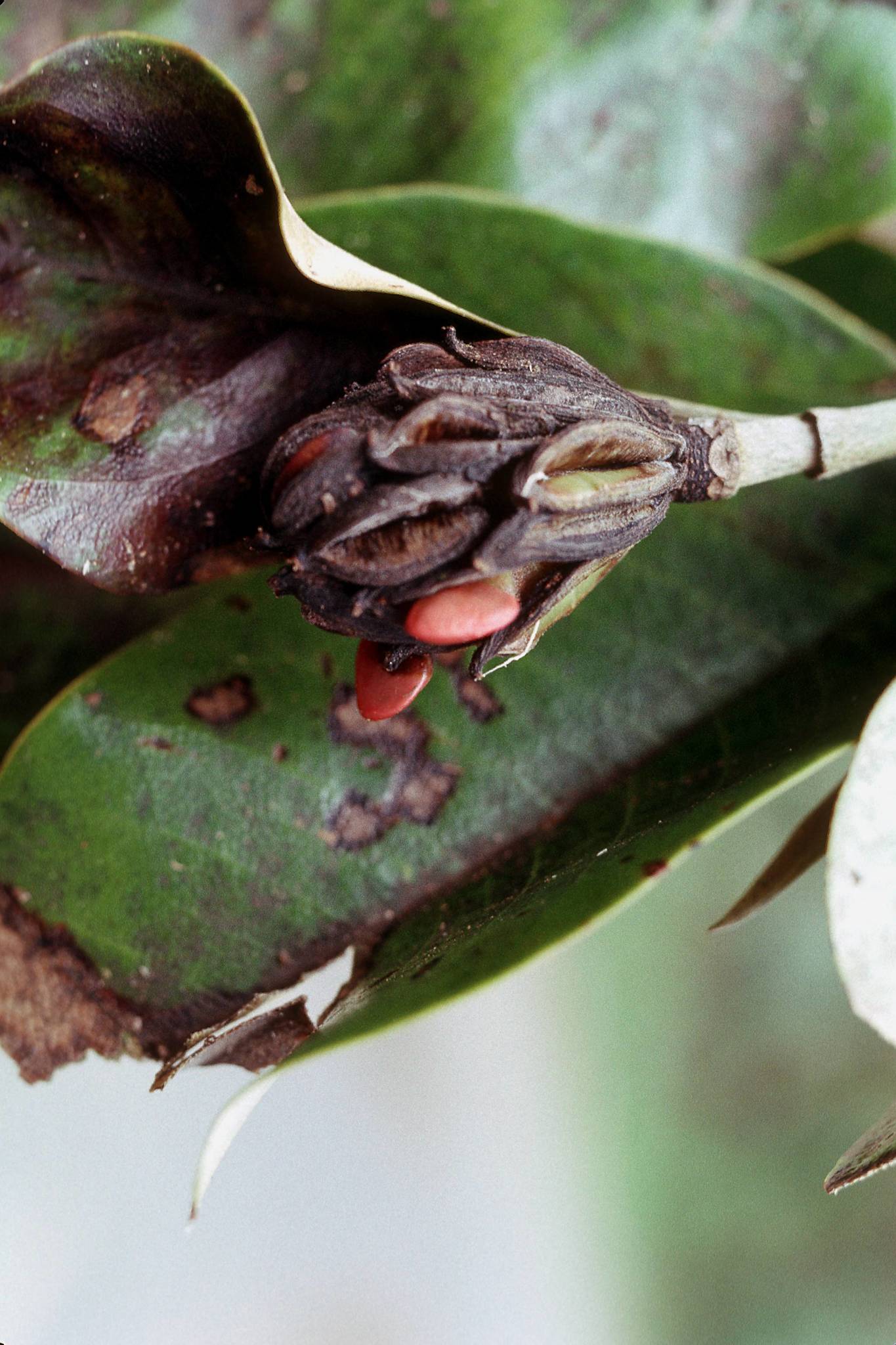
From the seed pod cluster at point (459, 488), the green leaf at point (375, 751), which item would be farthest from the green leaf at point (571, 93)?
the seed pod cluster at point (459, 488)

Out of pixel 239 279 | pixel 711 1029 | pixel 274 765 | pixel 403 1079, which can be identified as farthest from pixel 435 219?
pixel 711 1029

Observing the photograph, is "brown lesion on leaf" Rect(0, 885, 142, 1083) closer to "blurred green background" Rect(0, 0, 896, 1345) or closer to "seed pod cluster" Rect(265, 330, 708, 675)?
"blurred green background" Rect(0, 0, 896, 1345)

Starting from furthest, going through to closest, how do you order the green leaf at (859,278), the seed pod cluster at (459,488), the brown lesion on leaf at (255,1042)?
the green leaf at (859,278), the brown lesion on leaf at (255,1042), the seed pod cluster at (459,488)

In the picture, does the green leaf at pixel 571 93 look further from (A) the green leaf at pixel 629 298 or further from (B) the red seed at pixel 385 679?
(B) the red seed at pixel 385 679

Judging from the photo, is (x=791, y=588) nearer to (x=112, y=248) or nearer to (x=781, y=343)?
(x=781, y=343)

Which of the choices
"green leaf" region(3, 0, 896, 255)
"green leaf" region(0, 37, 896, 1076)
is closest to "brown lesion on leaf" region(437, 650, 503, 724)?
"green leaf" region(0, 37, 896, 1076)
